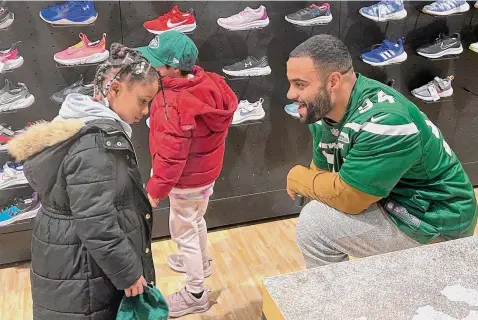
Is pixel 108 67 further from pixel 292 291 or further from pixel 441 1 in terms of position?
pixel 441 1

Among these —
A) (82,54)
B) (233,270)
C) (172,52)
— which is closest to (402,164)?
(172,52)

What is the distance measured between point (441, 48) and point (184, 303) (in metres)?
2.45

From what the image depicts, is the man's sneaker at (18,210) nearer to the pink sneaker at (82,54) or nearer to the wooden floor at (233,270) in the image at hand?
the wooden floor at (233,270)

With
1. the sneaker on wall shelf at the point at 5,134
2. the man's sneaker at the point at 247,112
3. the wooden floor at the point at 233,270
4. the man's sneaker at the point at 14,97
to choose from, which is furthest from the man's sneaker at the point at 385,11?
the sneaker on wall shelf at the point at 5,134

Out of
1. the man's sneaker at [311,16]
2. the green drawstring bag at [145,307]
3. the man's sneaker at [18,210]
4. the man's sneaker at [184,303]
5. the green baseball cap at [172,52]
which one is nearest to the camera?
the green drawstring bag at [145,307]

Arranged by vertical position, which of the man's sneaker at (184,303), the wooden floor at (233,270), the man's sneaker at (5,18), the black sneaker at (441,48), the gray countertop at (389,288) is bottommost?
the wooden floor at (233,270)

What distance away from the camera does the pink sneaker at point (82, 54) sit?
322 cm

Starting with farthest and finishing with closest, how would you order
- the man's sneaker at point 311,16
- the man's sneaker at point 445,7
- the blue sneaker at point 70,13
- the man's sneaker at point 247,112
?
the man's sneaker at point 445,7, the man's sneaker at point 247,112, the man's sneaker at point 311,16, the blue sneaker at point 70,13

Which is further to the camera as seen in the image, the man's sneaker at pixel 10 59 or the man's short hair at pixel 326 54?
the man's sneaker at pixel 10 59

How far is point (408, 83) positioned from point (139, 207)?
2688 mm

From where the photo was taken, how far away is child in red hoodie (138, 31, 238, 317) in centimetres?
266

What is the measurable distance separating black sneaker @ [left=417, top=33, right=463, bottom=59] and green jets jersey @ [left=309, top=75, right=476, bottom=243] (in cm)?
169

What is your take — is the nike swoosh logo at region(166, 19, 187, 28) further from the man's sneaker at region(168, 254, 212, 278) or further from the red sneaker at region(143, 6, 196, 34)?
the man's sneaker at region(168, 254, 212, 278)

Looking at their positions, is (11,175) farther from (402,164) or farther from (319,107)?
(402,164)
